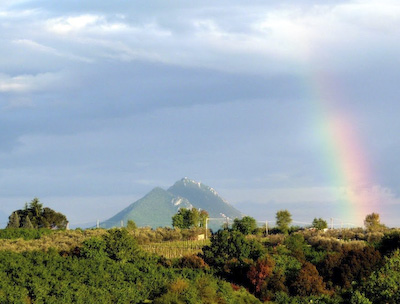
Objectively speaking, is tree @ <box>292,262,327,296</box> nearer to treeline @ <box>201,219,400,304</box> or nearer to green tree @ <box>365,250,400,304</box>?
A: treeline @ <box>201,219,400,304</box>

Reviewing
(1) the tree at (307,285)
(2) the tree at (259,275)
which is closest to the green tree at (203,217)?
(2) the tree at (259,275)

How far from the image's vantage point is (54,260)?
51.5 metres

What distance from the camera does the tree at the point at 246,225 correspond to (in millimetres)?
97125

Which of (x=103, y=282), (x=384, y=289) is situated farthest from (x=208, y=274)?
(x=384, y=289)

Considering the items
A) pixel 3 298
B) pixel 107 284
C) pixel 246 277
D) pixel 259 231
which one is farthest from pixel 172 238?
pixel 3 298

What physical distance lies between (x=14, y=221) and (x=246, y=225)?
148ft

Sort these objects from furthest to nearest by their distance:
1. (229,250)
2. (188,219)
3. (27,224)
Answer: (27,224)
(188,219)
(229,250)

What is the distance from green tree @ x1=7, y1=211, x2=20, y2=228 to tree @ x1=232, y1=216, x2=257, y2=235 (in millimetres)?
41269

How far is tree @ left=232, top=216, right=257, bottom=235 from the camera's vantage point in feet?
319

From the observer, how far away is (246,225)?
3851 inches

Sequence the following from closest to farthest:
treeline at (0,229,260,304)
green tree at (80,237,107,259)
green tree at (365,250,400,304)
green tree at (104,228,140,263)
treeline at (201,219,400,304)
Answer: green tree at (365,250,400,304), treeline at (0,229,260,304), treeline at (201,219,400,304), green tree at (80,237,107,259), green tree at (104,228,140,263)

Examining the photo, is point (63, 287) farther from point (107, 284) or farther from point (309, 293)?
point (309, 293)

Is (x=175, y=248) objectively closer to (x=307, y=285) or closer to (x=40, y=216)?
(x=307, y=285)

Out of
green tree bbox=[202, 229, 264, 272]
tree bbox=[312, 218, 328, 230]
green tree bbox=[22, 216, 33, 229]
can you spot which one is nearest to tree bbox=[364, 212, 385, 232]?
tree bbox=[312, 218, 328, 230]
